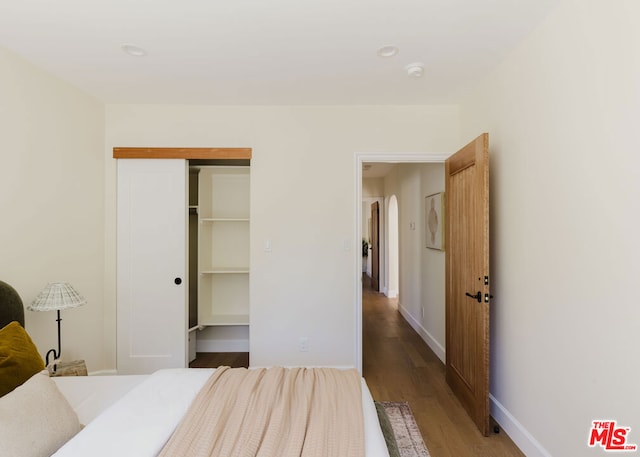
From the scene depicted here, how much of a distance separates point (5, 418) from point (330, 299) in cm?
223

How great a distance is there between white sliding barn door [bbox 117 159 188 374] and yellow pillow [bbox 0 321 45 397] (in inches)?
50.8

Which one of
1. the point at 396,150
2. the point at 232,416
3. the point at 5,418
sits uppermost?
the point at 396,150

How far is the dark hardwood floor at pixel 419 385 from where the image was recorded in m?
2.05

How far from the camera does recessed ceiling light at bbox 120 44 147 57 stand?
2.05 meters

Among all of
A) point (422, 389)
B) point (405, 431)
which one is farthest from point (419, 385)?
point (405, 431)

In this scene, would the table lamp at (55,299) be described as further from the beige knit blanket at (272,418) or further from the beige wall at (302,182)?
the beige knit blanket at (272,418)

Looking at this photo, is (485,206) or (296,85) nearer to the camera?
(485,206)

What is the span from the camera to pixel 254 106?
9.84ft

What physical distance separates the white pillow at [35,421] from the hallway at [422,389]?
1918 mm

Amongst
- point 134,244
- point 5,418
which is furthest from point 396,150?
point 5,418

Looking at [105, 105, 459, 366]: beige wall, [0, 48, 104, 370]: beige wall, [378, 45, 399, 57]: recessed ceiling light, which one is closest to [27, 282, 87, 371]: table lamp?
[0, 48, 104, 370]: beige wall

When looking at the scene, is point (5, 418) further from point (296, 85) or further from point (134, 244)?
point (296, 85)

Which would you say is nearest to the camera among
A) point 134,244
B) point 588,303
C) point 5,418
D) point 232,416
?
point 5,418

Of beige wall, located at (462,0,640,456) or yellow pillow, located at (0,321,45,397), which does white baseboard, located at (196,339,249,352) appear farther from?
beige wall, located at (462,0,640,456)
